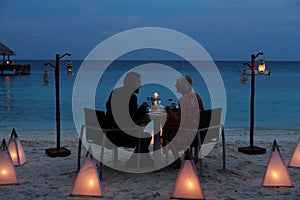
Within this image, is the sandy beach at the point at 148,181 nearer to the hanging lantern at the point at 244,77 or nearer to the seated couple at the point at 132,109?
the seated couple at the point at 132,109

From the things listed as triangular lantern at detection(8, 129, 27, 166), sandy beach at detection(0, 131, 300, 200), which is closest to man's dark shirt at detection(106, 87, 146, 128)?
sandy beach at detection(0, 131, 300, 200)

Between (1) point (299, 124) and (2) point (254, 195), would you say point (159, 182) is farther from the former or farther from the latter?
(1) point (299, 124)

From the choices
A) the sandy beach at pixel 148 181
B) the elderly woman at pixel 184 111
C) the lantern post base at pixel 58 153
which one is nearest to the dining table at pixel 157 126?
the elderly woman at pixel 184 111

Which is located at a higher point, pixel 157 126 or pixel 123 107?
pixel 123 107

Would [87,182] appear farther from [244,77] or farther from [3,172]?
[244,77]

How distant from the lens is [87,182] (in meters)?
4.48

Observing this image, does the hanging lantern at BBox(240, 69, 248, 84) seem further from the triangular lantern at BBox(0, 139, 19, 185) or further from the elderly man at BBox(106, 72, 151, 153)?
the triangular lantern at BBox(0, 139, 19, 185)

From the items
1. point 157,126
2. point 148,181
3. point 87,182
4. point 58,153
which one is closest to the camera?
point 87,182

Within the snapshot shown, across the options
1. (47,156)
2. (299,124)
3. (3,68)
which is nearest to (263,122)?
(299,124)

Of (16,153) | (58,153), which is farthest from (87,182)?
(58,153)

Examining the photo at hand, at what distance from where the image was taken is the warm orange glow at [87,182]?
14.6 feet

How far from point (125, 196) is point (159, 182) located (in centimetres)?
66

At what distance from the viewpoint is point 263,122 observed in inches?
575

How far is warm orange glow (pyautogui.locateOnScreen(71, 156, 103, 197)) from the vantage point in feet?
14.6
